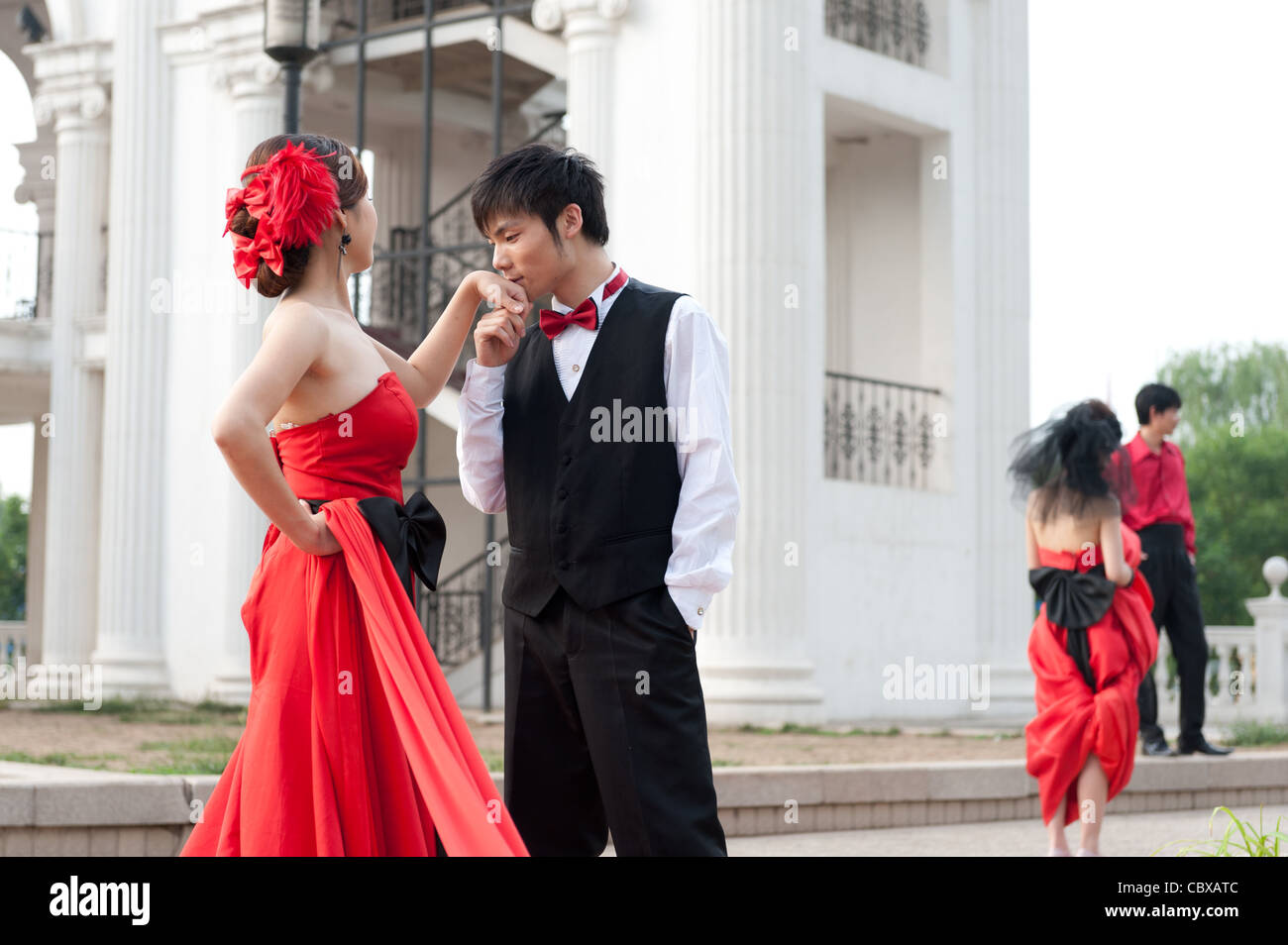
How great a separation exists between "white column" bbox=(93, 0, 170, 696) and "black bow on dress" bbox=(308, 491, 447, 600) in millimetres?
13781

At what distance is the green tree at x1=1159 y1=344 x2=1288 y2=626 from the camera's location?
56250 mm

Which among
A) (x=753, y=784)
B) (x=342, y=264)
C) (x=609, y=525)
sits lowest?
(x=753, y=784)

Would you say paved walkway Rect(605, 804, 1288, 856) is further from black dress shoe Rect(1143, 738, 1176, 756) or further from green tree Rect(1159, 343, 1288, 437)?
Answer: green tree Rect(1159, 343, 1288, 437)

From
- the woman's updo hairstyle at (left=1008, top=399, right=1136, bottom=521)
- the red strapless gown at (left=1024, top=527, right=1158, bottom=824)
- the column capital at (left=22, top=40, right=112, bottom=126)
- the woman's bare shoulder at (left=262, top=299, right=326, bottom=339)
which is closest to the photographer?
the woman's bare shoulder at (left=262, top=299, right=326, bottom=339)

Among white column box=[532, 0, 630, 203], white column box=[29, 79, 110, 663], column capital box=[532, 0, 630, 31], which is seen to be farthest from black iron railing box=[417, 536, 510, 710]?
column capital box=[532, 0, 630, 31]

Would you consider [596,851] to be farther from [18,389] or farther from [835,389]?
[18,389]

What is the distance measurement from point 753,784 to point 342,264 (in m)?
4.34

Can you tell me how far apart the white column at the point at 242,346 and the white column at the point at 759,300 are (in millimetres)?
5077

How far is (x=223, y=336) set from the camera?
16.5m

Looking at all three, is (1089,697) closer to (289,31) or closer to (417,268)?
(289,31)

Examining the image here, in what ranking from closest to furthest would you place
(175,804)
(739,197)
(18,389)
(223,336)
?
(175,804), (739,197), (223,336), (18,389)

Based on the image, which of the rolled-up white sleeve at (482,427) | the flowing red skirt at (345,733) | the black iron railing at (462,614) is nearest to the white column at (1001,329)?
the black iron railing at (462,614)
